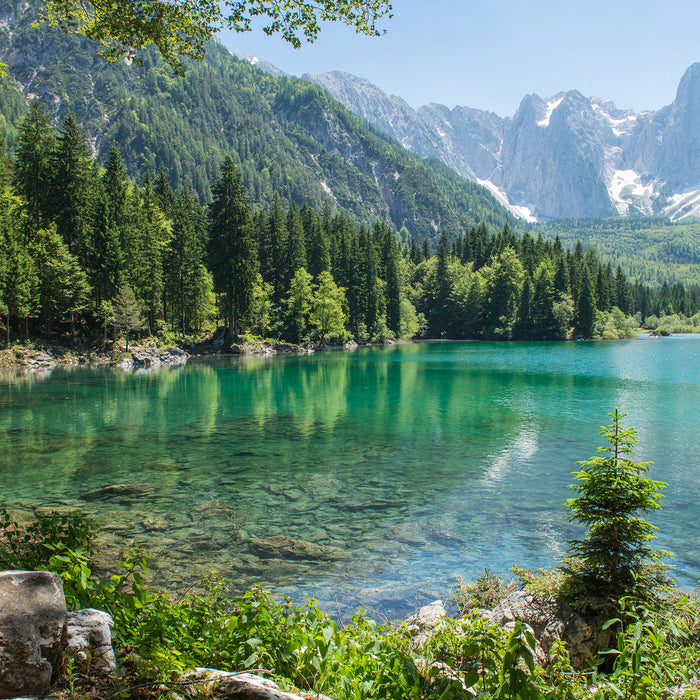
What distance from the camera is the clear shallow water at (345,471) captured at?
9867 mm

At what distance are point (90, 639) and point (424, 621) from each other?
4366 mm

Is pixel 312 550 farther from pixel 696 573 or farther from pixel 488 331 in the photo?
pixel 488 331

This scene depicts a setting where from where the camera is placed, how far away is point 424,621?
22.1 feet

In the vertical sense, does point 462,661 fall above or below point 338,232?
below

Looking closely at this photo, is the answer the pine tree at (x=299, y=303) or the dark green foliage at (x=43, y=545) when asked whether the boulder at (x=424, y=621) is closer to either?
the dark green foliage at (x=43, y=545)

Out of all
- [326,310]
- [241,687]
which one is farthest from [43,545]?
[326,310]

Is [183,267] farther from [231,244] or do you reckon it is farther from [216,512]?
[216,512]

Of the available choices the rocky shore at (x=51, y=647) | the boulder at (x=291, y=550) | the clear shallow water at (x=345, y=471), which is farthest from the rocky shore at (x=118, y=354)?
the rocky shore at (x=51, y=647)

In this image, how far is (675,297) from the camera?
174 m

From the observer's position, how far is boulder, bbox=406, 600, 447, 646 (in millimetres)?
6033

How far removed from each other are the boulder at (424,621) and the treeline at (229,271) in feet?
174

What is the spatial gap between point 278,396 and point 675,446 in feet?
71.4

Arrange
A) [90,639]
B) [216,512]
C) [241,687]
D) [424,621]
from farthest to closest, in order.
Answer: [216,512] < [424,621] < [90,639] < [241,687]

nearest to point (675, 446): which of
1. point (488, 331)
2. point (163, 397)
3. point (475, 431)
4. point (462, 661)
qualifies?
point (475, 431)
